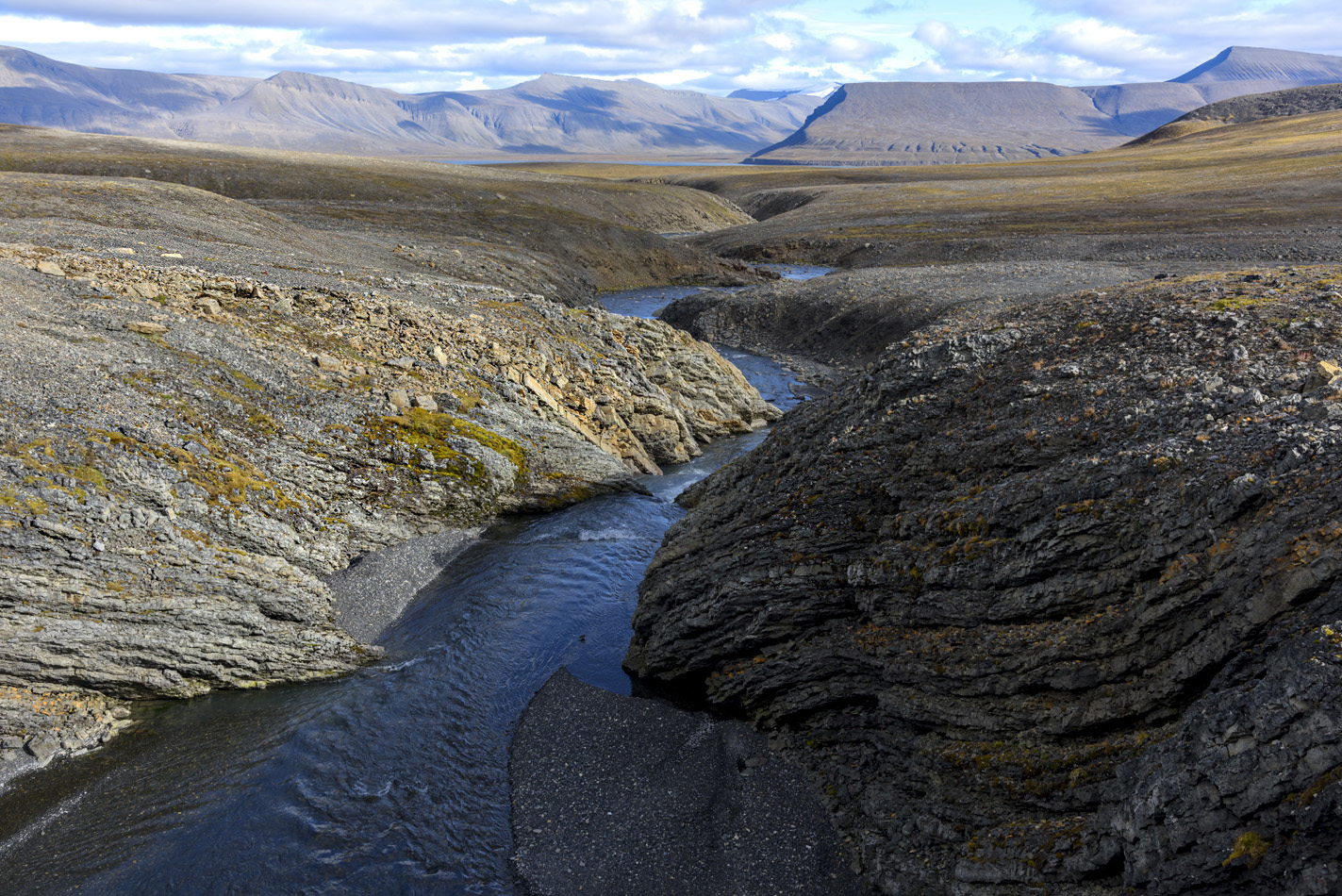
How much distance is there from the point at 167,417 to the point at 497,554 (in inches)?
448

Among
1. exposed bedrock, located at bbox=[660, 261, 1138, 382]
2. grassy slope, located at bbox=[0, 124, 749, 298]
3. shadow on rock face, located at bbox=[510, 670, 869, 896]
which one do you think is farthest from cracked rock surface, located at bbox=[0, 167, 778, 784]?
grassy slope, located at bbox=[0, 124, 749, 298]

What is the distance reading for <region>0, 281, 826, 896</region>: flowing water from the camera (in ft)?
48.6

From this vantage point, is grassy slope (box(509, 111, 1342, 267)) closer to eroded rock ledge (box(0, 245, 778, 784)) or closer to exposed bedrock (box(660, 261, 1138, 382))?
exposed bedrock (box(660, 261, 1138, 382))

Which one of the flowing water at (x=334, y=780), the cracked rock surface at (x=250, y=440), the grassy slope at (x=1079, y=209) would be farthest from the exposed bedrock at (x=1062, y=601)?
the grassy slope at (x=1079, y=209)

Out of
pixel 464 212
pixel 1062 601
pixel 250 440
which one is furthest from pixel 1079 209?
pixel 250 440

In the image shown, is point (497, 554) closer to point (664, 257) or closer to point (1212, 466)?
point (1212, 466)

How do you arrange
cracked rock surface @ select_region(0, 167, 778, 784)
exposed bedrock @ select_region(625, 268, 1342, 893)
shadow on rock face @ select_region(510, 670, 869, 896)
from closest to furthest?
exposed bedrock @ select_region(625, 268, 1342, 893)
shadow on rock face @ select_region(510, 670, 869, 896)
cracked rock surface @ select_region(0, 167, 778, 784)

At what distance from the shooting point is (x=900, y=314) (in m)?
57.6

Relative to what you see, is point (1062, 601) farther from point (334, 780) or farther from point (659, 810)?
point (334, 780)

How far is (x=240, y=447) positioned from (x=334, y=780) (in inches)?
515

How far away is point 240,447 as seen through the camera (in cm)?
2536

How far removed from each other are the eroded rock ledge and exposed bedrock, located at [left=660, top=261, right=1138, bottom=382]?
19.4 m

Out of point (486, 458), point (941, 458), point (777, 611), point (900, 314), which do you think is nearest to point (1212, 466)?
point (941, 458)

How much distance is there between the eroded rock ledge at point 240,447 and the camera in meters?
18.6
